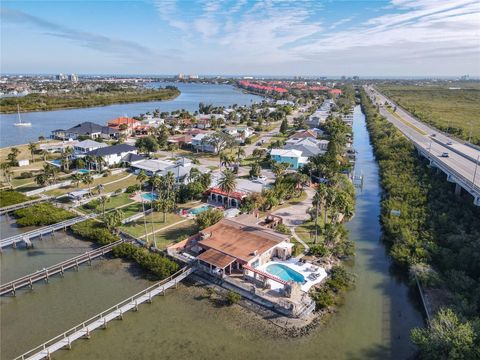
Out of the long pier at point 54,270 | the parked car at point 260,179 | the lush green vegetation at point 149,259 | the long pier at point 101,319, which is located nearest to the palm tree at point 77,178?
the long pier at point 54,270

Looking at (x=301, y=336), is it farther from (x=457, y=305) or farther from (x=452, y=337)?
(x=457, y=305)

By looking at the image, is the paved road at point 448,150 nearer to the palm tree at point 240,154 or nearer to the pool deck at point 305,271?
the pool deck at point 305,271

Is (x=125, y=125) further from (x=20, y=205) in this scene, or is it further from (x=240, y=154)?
(x=20, y=205)

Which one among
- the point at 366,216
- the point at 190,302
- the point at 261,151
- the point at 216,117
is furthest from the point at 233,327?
the point at 216,117

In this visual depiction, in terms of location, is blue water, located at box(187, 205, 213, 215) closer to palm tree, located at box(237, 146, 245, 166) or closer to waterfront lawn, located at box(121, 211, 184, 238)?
waterfront lawn, located at box(121, 211, 184, 238)

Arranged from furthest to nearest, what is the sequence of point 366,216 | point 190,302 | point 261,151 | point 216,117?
point 216,117, point 261,151, point 366,216, point 190,302

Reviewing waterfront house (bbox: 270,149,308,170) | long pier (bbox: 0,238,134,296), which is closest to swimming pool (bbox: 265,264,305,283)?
long pier (bbox: 0,238,134,296)

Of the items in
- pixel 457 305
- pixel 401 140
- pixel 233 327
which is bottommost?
pixel 233 327
